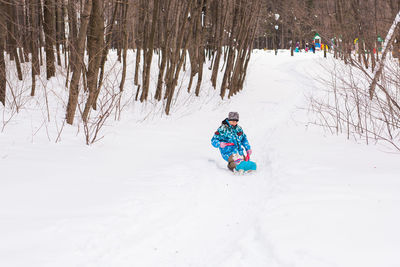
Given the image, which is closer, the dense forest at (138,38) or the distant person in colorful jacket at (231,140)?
the distant person in colorful jacket at (231,140)

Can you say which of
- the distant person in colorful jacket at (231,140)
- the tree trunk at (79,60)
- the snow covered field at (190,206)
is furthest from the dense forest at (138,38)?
the distant person in colorful jacket at (231,140)

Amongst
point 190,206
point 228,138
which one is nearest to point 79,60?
point 228,138

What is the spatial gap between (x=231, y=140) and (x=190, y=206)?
2.34m

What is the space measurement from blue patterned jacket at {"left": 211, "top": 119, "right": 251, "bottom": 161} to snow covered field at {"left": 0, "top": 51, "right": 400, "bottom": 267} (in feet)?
1.12

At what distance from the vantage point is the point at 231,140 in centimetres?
595

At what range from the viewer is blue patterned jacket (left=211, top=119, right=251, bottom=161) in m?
5.86

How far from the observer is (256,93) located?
17016mm

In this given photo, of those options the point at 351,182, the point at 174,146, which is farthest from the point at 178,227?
the point at 174,146

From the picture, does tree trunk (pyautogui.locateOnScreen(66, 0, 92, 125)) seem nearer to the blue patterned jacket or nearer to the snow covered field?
the snow covered field

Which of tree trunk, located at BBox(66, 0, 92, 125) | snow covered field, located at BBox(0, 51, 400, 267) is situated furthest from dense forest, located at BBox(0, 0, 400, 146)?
snow covered field, located at BBox(0, 51, 400, 267)

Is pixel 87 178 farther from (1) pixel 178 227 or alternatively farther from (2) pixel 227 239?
(2) pixel 227 239

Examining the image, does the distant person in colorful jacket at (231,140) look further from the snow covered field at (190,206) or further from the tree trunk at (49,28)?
the tree trunk at (49,28)

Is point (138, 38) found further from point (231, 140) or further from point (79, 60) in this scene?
point (231, 140)

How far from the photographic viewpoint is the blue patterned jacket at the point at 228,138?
5862 millimetres
